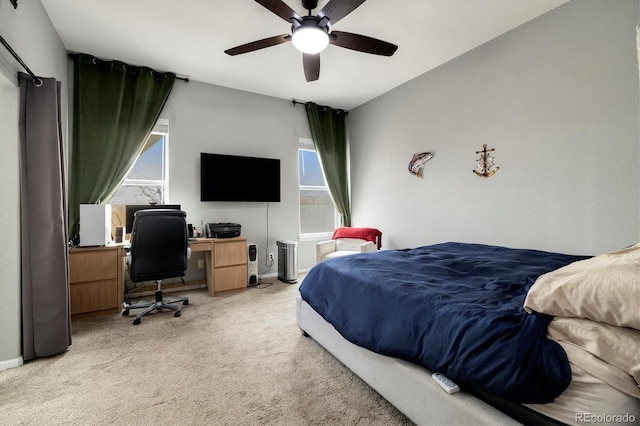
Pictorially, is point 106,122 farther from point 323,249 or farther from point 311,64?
point 323,249

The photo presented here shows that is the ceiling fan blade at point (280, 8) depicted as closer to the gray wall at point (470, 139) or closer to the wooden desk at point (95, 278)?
the gray wall at point (470, 139)

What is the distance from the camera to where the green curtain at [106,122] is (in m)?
3.29

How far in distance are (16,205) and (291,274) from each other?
2886 millimetres

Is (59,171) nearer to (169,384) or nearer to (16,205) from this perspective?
(16,205)

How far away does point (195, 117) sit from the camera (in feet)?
13.2

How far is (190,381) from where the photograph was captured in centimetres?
185

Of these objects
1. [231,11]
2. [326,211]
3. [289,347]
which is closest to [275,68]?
[231,11]

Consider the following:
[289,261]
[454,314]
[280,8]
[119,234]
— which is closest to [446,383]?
[454,314]

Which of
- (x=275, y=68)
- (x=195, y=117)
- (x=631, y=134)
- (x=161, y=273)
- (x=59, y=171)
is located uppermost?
(x=275, y=68)

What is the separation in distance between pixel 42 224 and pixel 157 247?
0.83m

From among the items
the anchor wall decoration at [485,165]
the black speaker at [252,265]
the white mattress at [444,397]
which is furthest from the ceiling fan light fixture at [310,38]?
the black speaker at [252,265]

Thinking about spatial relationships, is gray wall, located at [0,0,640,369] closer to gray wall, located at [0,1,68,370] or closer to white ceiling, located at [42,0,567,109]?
gray wall, located at [0,1,68,370]

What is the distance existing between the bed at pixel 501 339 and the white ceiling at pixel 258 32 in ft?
7.37

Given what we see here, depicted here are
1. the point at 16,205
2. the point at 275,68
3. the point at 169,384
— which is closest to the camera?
the point at 169,384
